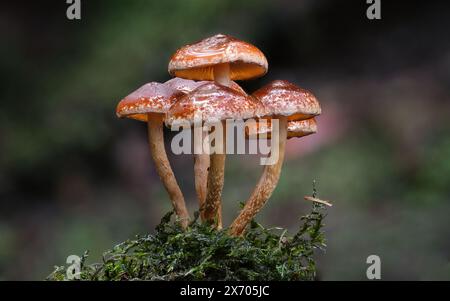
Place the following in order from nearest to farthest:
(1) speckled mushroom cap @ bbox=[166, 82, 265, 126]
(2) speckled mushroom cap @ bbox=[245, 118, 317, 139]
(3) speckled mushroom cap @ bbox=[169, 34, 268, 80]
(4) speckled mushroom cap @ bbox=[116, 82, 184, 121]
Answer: (1) speckled mushroom cap @ bbox=[166, 82, 265, 126] < (3) speckled mushroom cap @ bbox=[169, 34, 268, 80] < (4) speckled mushroom cap @ bbox=[116, 82, 184, 121] < (2) speckled mushroom cap @ bbox=[245, 118, 317, 139]

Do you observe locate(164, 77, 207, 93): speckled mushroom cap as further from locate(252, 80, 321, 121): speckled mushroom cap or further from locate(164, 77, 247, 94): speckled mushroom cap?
locate(252, 80, 321, 121): speckled mushroom cap

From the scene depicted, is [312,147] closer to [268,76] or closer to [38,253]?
[268,76]

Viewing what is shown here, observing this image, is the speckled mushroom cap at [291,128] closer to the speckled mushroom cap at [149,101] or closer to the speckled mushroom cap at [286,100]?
the speckled mushroom cap at [286,100]

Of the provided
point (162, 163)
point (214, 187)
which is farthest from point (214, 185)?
point (162, 163)

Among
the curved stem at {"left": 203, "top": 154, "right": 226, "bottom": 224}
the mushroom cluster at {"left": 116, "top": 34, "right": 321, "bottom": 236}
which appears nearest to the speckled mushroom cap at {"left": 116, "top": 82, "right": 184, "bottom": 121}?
the mushroom cluster at {"left": 116, "top": 34, "right": 321, "bottom": 236}

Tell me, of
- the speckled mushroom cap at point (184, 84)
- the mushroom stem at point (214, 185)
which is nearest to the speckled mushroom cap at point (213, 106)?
the mushroom stem at point (214, 185)

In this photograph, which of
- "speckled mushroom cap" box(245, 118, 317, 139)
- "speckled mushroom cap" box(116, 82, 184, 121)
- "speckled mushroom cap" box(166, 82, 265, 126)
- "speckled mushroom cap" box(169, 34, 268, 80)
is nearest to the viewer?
"speckled mushroom cap" box(166, 82, 265, 126)
